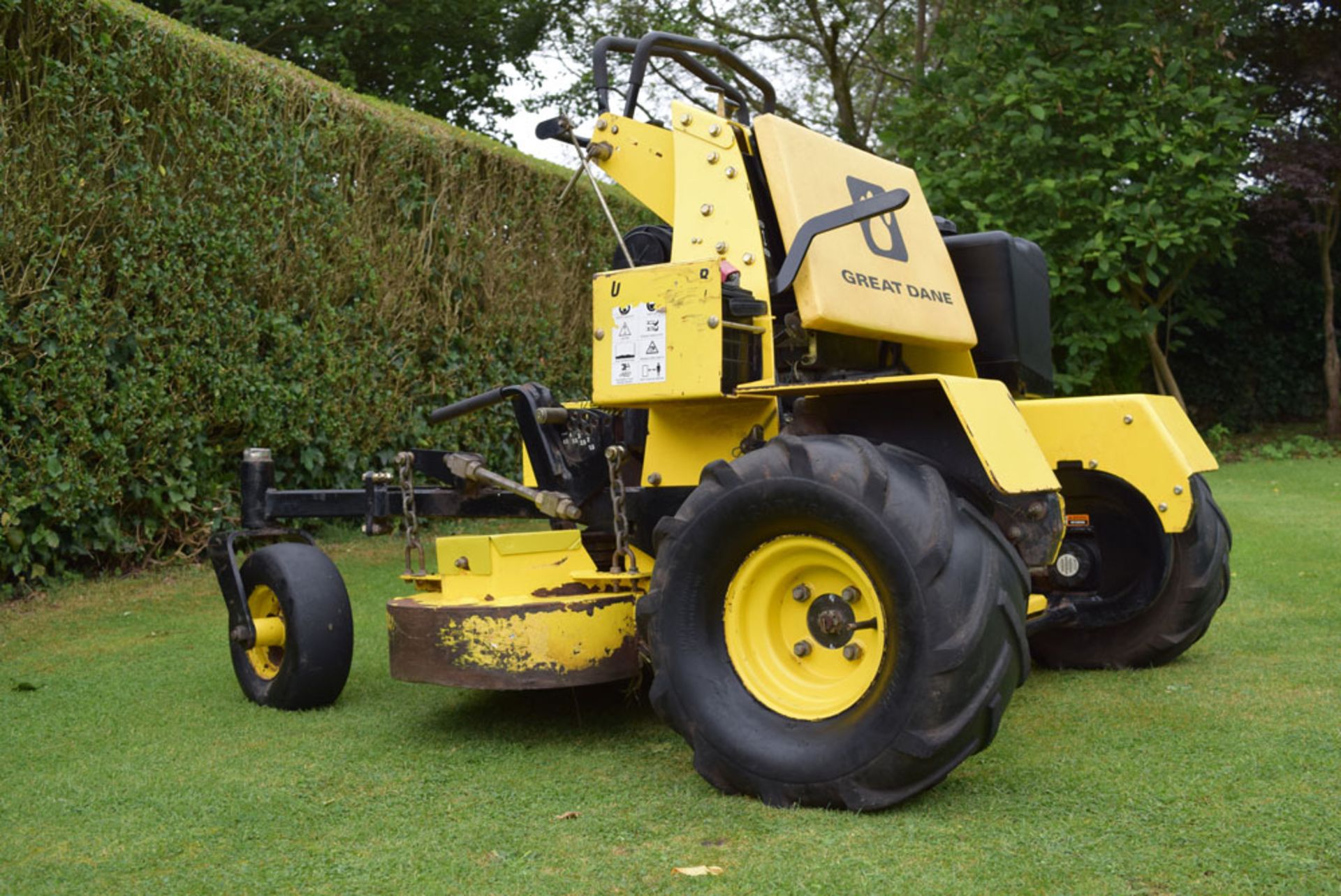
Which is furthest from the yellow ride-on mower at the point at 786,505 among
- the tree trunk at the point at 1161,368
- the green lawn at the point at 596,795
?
the tree trunk at the point at 1161,368

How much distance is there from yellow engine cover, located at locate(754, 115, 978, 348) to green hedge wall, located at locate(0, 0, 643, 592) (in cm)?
303

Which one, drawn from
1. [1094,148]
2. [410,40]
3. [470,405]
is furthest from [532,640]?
[410,40]

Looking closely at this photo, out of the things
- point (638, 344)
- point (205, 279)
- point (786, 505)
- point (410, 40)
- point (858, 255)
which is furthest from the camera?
point (410, 40)

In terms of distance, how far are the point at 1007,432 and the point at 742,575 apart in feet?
2.74

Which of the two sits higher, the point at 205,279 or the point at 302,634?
the point at 205,279

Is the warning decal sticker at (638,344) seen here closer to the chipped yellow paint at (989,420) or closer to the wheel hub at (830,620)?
the chipped yellow paint at (989,420)

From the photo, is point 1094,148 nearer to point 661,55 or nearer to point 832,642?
point 661,55

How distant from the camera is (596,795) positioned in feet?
11.6

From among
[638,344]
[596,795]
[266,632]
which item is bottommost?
[596,795]

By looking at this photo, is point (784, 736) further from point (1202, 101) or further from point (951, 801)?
point (1202, 101)

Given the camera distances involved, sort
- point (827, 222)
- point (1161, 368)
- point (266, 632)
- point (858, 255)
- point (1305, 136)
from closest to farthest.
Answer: point (827, 222)
point (858, 255)
point (266, 632)
point (1161, 368)
point (1305, 136)

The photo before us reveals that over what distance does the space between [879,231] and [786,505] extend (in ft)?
4.57

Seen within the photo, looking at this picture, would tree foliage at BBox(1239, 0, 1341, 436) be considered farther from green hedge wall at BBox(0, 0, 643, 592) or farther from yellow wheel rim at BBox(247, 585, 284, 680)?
yellow wheel rim at BBox(247, 585, 284, 680)

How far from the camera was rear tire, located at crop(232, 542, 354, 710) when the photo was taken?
181 inches
